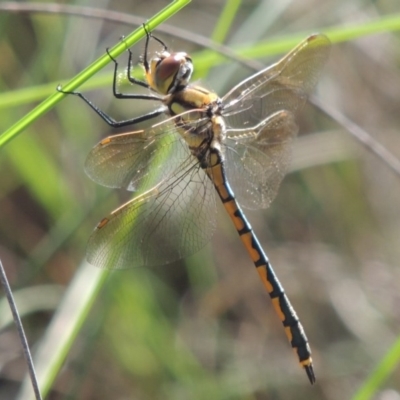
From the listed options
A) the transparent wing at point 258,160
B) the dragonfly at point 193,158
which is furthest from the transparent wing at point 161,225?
the transparent wing at point 258,160

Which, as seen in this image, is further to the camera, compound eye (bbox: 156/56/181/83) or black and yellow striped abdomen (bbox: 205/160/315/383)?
black and yellow striped abdomen (bbox: 205/160/315/383)

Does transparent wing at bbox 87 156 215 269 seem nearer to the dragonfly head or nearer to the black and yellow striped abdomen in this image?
the black and yellow striped abdomen

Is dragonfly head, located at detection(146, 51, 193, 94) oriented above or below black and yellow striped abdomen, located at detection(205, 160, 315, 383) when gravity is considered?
above

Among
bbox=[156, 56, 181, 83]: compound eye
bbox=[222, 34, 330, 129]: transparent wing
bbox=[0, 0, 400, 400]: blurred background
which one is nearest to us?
bbox=[156, 56, 181, 83]: compound eye

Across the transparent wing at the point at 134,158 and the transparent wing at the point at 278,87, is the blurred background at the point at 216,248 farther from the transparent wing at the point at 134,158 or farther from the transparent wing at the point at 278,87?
the transparent wing at the point at 134,158

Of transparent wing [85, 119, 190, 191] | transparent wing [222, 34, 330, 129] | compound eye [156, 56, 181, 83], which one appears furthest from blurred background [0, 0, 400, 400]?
transparent wing [85, 119, 190, 191]

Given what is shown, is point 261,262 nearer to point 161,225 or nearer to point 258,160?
point 258,160

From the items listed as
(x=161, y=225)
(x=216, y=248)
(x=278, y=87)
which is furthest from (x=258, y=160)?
(x=216, y=248)
